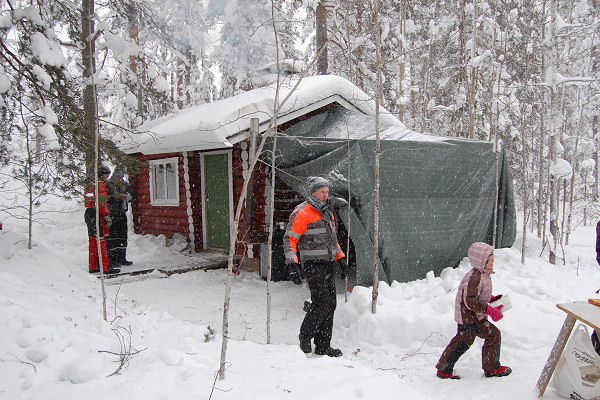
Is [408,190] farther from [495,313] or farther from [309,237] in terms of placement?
[495,313]

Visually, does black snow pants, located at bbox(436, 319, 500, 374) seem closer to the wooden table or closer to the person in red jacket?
the wooden table

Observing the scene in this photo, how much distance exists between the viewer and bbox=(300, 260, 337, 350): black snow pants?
14.1ft

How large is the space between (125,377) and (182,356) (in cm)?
42

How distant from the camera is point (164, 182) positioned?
1115 centimetres

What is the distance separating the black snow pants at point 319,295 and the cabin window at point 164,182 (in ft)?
23.1

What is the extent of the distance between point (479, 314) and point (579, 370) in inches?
32.6

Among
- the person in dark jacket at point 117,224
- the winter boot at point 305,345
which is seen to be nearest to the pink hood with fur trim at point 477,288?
the winter boot at point 305,345

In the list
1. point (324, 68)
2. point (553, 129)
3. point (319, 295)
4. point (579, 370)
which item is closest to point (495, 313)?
point (579, 370)

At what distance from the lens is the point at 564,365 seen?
10.6 ft

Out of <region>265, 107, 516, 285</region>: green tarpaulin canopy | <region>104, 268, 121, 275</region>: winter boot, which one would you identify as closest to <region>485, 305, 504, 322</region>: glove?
<region>265, 107, 516, 285</region>: green tarpaulin canopy

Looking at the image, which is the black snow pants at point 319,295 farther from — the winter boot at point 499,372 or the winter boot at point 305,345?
the winter boot at point 499,372

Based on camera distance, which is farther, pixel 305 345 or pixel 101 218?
pixel 101 218

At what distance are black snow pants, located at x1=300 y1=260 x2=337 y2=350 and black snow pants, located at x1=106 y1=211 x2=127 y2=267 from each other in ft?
17.9

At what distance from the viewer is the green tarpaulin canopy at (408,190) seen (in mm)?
6117
